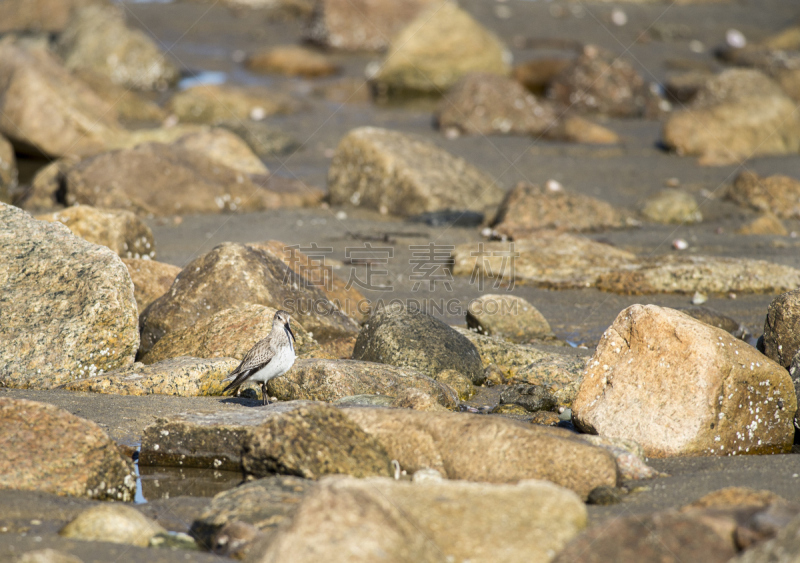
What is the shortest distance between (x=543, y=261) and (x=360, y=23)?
13.8 metres

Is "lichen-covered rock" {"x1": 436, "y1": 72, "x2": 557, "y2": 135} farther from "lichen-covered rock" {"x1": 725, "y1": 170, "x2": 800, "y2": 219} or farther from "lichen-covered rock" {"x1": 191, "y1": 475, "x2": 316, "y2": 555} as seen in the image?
"lichen-covered rock" {"x1": 191, "y1": 475, "x2": 316, "y2": 555}

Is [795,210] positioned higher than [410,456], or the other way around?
[795,210]

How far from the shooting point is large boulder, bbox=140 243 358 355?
7030 millimetres

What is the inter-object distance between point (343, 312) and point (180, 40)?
1649cm

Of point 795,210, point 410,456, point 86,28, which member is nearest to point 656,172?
point 795,210

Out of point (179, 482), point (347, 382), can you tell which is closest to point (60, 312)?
point (179, 482)

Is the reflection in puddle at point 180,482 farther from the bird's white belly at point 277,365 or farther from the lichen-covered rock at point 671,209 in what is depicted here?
the lichen-covered rock at point 671,209

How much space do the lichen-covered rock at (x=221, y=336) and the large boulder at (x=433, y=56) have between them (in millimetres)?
12565

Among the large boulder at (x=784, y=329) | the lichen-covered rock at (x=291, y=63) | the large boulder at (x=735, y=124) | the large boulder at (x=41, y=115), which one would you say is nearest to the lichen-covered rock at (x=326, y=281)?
the large boulder at (x=784, y=329)

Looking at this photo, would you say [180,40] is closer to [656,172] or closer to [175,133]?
[175,133]

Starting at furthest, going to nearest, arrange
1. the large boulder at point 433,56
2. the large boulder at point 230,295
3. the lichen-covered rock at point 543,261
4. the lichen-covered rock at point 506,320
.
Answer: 1. the large boulder at point 433,56
2. the lichen-covered rock at point 543,261
3. the lichen-covered rock at point 506,320
4. the large boulder at point 230,295

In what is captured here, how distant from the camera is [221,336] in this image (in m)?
6.55

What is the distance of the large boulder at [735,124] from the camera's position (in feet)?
46.7

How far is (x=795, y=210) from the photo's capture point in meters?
11.6
